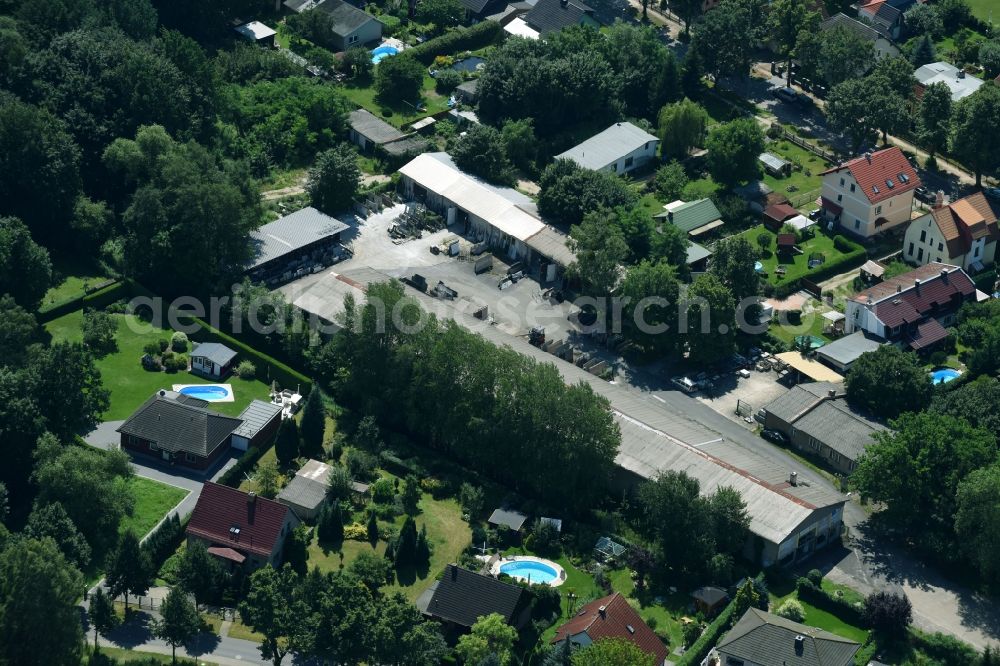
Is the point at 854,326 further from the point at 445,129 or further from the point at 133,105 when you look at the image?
the point at 133,105

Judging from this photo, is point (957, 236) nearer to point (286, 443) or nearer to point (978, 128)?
point (978, 128)

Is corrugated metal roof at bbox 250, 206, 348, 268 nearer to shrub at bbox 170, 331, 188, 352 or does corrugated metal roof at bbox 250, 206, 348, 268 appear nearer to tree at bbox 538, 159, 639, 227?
shrub at bbox 170, 331, 188, 352

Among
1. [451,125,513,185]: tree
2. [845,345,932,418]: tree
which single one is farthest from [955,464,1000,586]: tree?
[451,125,513,185]: tree

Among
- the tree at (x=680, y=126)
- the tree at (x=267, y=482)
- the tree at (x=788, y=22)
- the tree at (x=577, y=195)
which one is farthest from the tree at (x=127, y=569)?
the tree at (x=788, y=22)

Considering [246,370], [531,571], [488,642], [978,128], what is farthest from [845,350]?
Result: [246,370]

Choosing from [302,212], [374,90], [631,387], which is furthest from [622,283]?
[374,90]

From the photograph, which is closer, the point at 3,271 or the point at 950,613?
the point at 950,613

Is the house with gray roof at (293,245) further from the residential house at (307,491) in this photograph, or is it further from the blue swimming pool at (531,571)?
the blue swimming pool at (531,571)
